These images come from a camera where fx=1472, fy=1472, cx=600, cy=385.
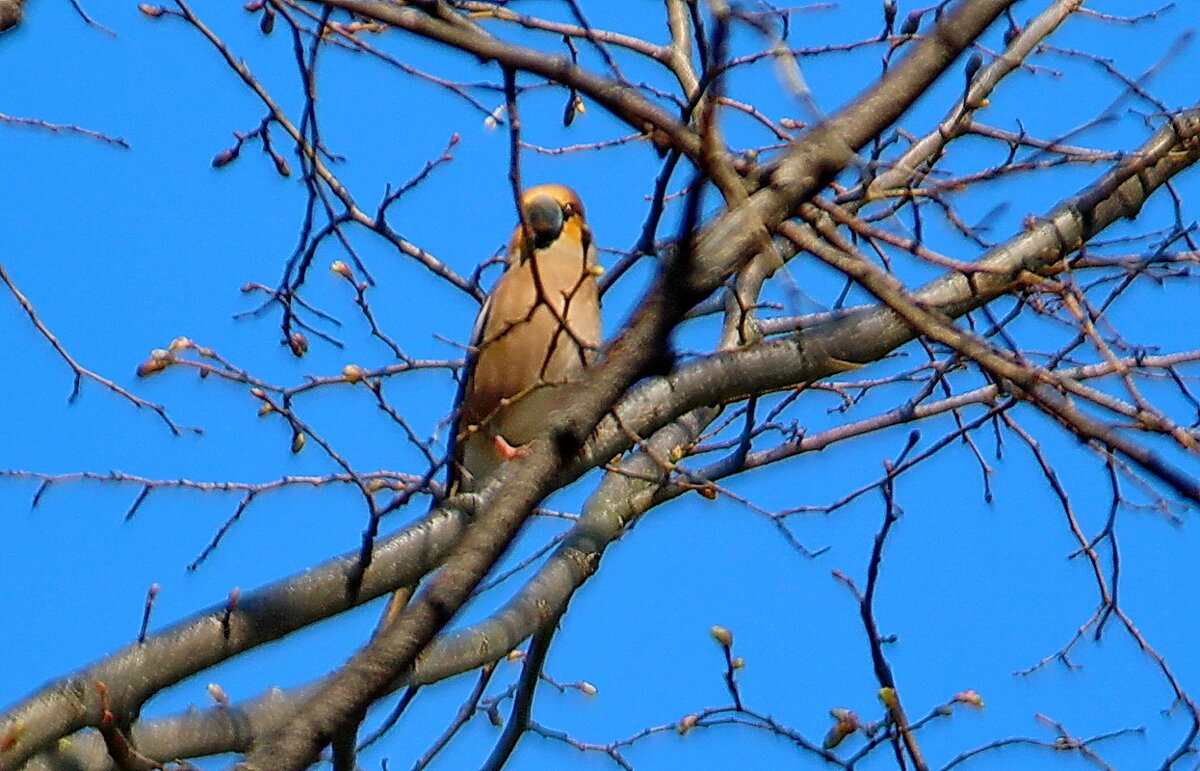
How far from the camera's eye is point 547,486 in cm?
229

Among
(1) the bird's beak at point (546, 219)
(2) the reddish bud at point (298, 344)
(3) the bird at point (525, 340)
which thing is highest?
(1) the bird's beak at point (546, 219)

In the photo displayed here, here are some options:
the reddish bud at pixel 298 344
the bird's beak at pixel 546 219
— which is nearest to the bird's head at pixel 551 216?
the bird's beak at pixel 546 219

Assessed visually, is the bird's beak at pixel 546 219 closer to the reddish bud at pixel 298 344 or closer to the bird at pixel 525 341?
the bird at pixel 525 341

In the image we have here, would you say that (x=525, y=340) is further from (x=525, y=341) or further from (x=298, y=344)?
(x=298, y=344)

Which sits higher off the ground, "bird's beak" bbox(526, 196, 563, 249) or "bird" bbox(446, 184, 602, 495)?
"bird's beak" bbox(526, 196, 563, 249)

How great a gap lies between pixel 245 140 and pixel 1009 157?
2105mm

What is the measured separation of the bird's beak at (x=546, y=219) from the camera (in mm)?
5137

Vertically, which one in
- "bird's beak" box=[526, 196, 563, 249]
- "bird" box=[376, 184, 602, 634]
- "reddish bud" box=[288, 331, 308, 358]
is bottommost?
"reddish bud" box=[288, 331, 308, 358]

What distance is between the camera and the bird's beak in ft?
16.9

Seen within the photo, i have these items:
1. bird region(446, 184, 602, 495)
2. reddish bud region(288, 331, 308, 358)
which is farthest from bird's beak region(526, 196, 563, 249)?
reddish bud region(288, 331, 308, 358)

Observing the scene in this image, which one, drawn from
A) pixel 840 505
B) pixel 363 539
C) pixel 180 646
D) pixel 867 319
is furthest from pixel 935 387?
pixel 180 646

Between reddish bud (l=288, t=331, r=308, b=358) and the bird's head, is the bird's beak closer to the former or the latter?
the bird's head

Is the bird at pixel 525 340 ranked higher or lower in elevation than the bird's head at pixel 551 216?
lower

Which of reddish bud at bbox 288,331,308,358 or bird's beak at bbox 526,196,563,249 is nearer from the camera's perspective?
reddish bud at bbox 288,331,308,358
